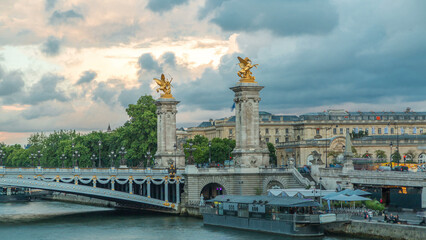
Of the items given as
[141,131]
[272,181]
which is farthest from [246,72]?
[141,131]

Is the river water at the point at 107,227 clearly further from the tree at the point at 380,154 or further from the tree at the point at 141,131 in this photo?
the tree at the point at 380,154

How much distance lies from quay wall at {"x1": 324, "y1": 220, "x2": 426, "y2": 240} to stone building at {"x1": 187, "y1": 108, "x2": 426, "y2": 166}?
7106 cm

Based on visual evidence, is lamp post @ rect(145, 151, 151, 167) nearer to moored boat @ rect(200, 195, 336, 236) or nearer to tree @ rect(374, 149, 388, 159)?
moored boat @ rect(200, 195, 336, 236)

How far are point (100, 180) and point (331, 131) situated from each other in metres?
84.3

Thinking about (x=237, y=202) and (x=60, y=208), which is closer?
(x=237, y=202)

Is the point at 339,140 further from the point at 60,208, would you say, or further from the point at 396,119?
→ the point at 60,208

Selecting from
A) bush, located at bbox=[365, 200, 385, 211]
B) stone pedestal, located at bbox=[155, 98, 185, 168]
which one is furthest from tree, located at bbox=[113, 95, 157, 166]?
bush, located at bbox=[365, 200, 385, 211]

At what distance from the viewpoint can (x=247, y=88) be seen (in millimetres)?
80062

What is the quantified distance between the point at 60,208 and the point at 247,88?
35.6 metres

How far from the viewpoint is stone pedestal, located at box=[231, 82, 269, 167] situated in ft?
263

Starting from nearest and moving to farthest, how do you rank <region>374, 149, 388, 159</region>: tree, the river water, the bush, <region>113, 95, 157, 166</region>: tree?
the bush, the river water, <region>113, 95, 157, 166</region>: tree, <region>374, 149, 388, 159</region>: tree

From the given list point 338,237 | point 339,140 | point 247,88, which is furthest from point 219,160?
point 338,237

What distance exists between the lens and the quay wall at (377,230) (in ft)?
175

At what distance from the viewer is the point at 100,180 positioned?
85.1m
